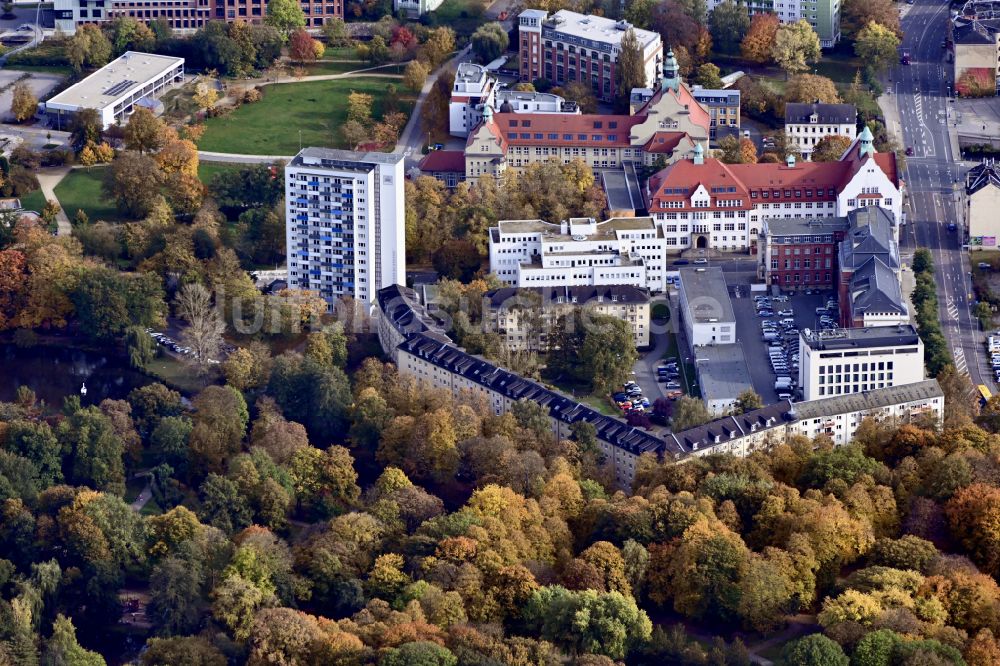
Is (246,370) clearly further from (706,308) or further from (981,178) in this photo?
(981,178)

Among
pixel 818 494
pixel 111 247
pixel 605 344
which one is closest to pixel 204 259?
pixel 111 247

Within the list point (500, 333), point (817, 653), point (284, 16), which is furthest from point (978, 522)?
point (284, 16)

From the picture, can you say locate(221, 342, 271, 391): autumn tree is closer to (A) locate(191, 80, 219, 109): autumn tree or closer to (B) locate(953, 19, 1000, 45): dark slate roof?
(A) locate(191, 80, 219, 109): autumn tree

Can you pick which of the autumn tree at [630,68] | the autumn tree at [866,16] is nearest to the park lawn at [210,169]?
the autumn tree at [630,68]

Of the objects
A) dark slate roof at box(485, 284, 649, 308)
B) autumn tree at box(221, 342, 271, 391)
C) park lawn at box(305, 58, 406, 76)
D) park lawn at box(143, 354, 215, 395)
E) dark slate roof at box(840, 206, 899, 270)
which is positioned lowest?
park lawn at box(143, 354, 215, 395)

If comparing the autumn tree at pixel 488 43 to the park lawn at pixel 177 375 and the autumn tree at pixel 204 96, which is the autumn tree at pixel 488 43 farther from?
the park lawn at pixel 177 375

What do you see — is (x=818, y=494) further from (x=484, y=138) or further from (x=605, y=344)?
(x=484, y=138)

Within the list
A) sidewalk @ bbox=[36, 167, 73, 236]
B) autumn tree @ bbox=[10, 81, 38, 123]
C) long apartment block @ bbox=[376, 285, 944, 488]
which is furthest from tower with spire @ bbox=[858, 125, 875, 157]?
autumn tree @ bbox=[10, 81, 38, 123]

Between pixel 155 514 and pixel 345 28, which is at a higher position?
pixel 345 28
